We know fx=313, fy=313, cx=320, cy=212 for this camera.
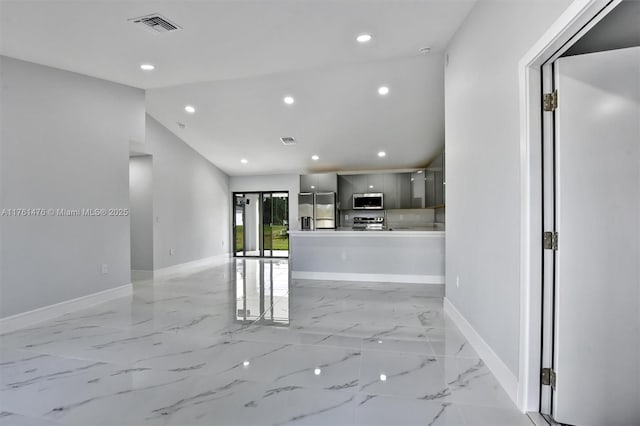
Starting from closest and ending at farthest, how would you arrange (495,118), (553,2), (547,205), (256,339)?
(553,2)
(547,205)
(495,118)
(256,339)

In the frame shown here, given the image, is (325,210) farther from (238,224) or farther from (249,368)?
(249,368)

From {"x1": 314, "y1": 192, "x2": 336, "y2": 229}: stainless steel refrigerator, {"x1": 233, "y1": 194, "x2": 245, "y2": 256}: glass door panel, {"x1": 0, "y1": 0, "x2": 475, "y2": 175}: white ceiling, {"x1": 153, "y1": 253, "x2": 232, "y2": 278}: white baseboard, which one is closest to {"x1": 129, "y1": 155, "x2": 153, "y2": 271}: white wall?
{"x1": 153, "y1": 253, "x2": 232, "y2": 278}: white baseboard

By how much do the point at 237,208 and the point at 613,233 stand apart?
833 centimetres

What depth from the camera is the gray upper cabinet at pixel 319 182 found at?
771 cm

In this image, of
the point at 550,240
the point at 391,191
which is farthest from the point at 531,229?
the point at 391,191

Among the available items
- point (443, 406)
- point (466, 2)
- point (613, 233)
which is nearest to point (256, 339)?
point (443, 406)

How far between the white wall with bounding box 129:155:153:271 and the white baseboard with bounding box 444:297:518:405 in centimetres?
547

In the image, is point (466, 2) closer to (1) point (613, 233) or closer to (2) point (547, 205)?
(2) point (547, 205)

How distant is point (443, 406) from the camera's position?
1.83 metres

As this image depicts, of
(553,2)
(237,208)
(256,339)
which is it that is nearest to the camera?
(553,2)

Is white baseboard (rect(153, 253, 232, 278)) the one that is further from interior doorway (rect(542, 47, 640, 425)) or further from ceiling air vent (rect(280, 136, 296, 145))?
interior doorway (rect(542, 47, 640, 425))

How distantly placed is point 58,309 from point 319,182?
18.0 feet

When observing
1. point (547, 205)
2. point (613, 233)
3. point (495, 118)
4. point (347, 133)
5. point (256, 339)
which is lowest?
point (256, 339)

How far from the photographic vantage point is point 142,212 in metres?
6.06
